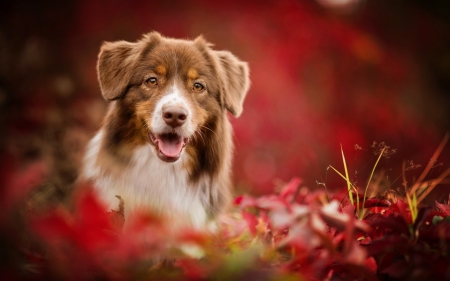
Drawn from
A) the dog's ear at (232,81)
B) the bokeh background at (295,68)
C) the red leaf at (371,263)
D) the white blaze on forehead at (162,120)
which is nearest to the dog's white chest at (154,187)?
the white blaze on forehead at (162,120)

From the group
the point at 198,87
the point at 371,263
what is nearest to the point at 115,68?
the point at 198,87

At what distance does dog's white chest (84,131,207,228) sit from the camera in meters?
3.03

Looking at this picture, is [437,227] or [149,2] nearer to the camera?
[437,227]

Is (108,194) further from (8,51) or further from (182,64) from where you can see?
(8,51)

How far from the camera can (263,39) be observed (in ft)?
18.4

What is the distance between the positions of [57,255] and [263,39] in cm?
492

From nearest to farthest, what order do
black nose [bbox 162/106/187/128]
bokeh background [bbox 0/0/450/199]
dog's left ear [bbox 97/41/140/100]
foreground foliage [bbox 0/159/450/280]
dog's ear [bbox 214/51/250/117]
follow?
foreground foliage [bbox 0/159/450/280] < black nose [bbox 162/106/187/128] < dog's left ear [bbox 97/41/140/100] < dog's ear [bbox 214/51/250/117] < bokeh background [bbox 0/0/450/199]

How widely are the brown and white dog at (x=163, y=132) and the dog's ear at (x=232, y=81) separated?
17mm

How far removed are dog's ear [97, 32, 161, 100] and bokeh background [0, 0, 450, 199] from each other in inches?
78.8

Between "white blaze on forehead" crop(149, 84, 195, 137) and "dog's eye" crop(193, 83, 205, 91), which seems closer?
"white blaze on forehead" crop(149, 84, 195, 137)

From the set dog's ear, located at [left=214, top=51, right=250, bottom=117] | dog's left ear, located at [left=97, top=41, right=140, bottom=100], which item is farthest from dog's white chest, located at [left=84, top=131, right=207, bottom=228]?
dog's ear, located at [left=214, top=51, right=250, bottom=117]

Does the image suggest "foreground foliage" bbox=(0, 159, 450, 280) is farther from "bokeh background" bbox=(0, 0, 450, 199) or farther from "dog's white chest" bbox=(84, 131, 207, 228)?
"bokeh background" bbox=(0, 0, 450, 199)

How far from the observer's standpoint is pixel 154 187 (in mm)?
3141

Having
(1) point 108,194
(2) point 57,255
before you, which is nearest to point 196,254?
(2) point 57,255
